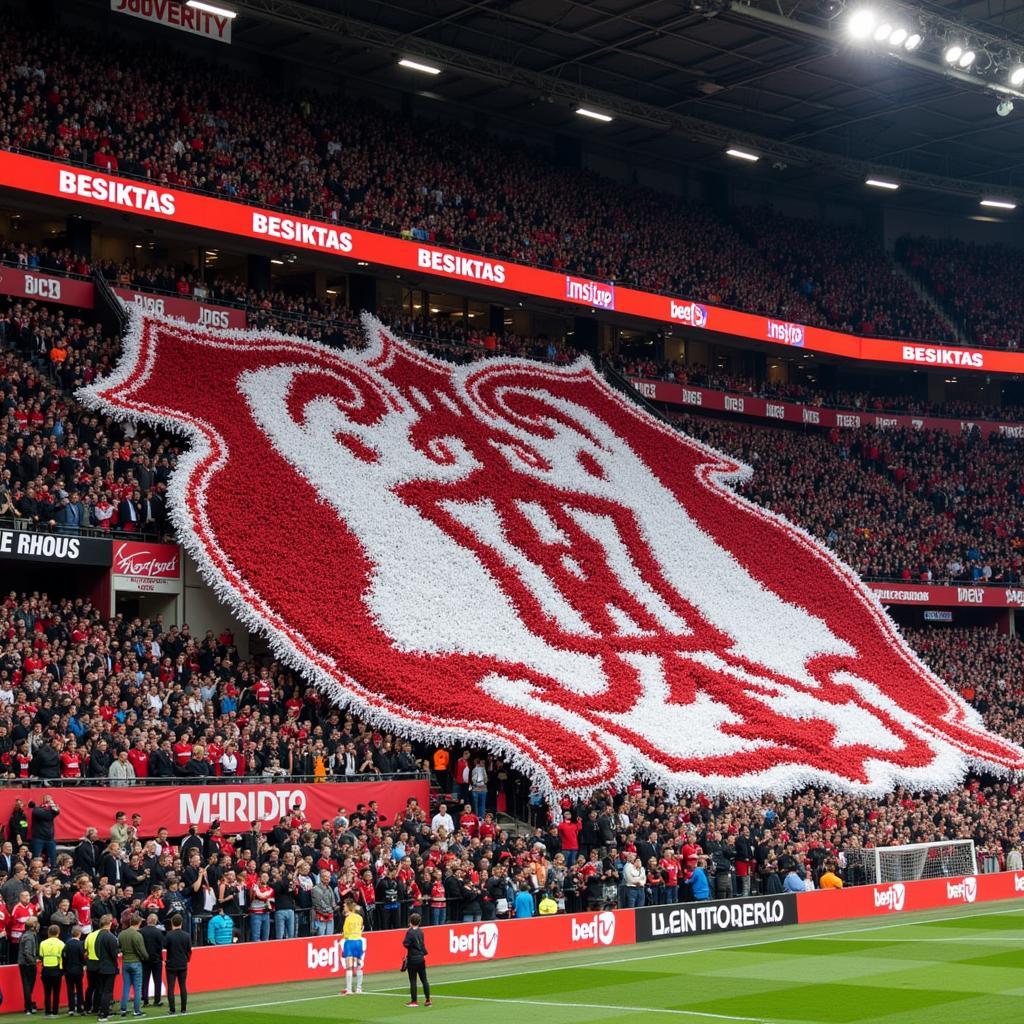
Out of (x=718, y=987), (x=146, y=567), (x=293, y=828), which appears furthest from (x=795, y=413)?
(x=718, y=987)

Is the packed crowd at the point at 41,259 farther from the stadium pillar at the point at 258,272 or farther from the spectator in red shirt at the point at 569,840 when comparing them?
the spectator in red shirt at the point at 569,840

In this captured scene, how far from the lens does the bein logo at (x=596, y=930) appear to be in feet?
95.2

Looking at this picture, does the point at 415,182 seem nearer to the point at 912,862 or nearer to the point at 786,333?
the point at 786,333

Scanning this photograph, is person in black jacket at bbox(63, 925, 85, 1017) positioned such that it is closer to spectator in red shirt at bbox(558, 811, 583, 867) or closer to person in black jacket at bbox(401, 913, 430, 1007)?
person in black jacket at bbox(401, 913, 430, 1007)

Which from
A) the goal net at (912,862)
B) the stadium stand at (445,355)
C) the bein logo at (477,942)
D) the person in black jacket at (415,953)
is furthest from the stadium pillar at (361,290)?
the person in black jacket at (415,953)

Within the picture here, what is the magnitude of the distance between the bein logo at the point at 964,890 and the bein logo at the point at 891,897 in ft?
5.31

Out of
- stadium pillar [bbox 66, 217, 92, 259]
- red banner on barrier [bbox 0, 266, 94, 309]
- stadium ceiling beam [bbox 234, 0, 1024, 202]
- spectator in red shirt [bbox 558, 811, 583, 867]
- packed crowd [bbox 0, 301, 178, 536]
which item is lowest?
spectator in red shirt [bbox 558, 811, 583, 867]

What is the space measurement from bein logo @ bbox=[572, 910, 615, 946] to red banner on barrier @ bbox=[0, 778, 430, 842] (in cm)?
477

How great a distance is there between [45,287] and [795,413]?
32150 millimetres

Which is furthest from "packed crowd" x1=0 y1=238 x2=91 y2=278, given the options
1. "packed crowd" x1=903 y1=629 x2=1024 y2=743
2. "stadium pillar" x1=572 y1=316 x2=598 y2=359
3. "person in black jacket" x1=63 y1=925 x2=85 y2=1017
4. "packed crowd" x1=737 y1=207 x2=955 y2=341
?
"packed crowd" x1=737 y1=207 x2=955 y2=341

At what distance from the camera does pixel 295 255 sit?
50.3 metres

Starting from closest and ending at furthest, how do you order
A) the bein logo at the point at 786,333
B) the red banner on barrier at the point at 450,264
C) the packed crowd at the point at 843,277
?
the red banner on barrier at the point at 450,264 < the bein logo at the point at 786,333 < the packed crowd at the point at 843,277

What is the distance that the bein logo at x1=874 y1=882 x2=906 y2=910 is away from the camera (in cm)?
3509

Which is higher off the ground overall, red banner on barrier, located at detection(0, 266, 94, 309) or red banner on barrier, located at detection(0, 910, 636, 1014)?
red banner on barrier, located at detection(0, 266, 94, 309)
